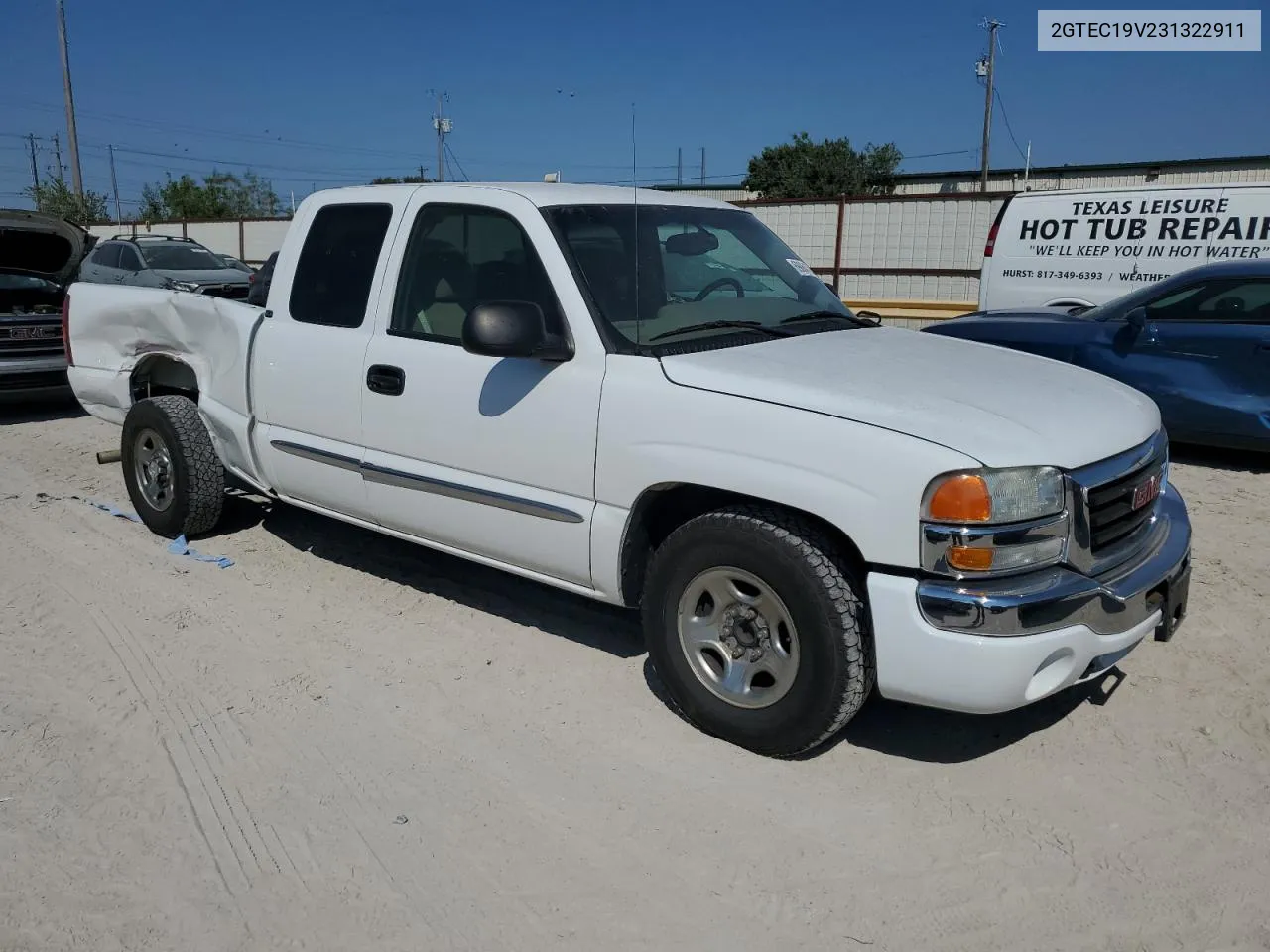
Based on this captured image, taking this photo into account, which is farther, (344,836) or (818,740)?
(818,740)

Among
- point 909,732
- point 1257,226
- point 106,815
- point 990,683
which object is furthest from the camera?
point 1257,226

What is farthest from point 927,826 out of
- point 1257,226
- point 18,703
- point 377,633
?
point 1257,226

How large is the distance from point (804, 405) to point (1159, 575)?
4.23ft

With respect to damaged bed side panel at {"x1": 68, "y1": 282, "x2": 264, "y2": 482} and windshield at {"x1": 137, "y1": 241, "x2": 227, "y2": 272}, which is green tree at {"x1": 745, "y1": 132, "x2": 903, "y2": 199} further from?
damaged bed side panel at {"x1": 68, "y1": 282, "x2": 264, "y2": 482}

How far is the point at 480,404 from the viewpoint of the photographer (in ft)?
13.3

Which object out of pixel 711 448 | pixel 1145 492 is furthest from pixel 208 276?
pixel 1145 492

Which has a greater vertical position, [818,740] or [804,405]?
[804,405]

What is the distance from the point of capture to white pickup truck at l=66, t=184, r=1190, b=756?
121 inches

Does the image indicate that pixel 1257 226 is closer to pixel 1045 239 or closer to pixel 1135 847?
pixel 1045 239

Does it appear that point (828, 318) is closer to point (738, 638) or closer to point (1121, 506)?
point (1121, 506)

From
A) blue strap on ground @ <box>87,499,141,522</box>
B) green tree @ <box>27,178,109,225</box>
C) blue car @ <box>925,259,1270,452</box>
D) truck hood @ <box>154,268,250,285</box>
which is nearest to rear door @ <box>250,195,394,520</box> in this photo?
blue strap on ground @ <box>87,499,141,522</box>

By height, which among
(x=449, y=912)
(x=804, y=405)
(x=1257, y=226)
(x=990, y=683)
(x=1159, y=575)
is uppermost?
(x=1257, y=226)

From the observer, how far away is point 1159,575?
3.35m

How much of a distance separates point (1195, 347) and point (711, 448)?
5.42 m
